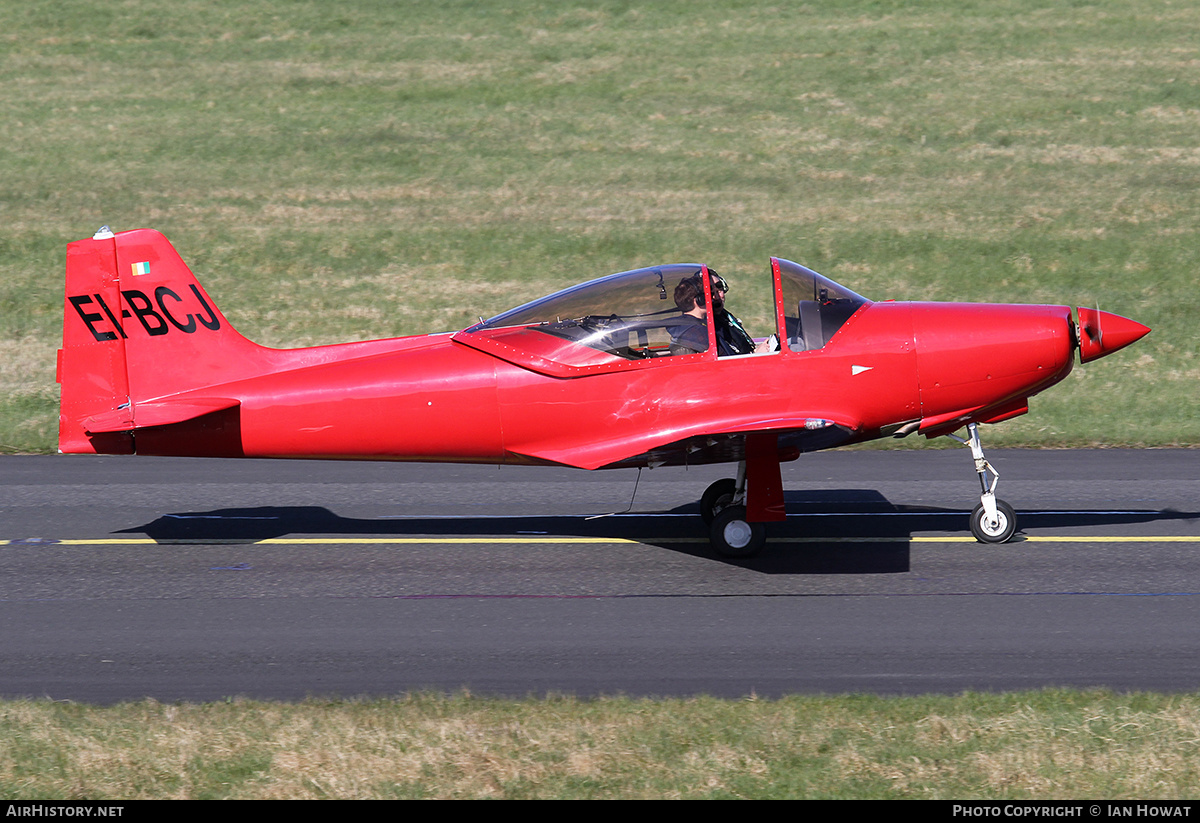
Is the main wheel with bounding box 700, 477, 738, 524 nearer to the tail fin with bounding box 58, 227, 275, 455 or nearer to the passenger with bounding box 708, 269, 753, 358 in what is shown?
Result: the passenger with bounding box 708, 269, 753, 358

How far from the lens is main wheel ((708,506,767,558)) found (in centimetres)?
902

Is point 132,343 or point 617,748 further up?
point 132,343

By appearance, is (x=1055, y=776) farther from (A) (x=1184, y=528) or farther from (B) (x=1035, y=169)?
(B) (x=1035, y=169)

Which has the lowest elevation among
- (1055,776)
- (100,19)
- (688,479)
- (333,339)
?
(1055,776)

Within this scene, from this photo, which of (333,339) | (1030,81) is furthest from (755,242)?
(1030,81)

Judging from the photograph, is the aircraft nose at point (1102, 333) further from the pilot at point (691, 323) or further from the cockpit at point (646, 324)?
the pilot at point (691, 323)

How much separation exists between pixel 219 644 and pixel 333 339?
36.5ft

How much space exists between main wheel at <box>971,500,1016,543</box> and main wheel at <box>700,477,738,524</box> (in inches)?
77.7

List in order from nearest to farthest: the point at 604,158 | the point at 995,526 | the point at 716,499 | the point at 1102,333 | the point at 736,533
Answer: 1. the point at 1102,333
2. the point at 736,533
3. the point at 995,526
4. the point at 716,499
5. the point at 604,158

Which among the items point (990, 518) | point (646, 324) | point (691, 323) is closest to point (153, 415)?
point (646, 324)

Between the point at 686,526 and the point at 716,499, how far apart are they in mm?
356

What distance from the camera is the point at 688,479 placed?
11930mm

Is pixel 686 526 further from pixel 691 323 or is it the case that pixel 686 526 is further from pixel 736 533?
pixel 691 323

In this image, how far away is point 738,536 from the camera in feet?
29.6
